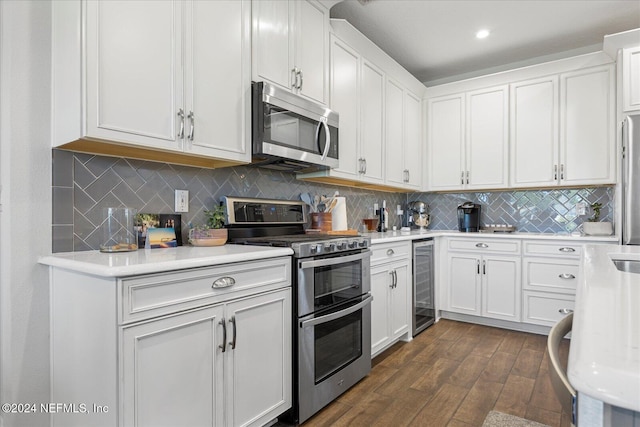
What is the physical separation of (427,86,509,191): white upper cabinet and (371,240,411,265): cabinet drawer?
1.36m

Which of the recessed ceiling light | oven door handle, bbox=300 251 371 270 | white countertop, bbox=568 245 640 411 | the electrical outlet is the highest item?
the recessed ceiling light

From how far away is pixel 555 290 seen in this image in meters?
3.23

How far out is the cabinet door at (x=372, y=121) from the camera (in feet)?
10.2

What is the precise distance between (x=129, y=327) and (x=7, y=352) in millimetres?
696

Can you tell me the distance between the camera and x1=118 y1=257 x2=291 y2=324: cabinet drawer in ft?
3.98

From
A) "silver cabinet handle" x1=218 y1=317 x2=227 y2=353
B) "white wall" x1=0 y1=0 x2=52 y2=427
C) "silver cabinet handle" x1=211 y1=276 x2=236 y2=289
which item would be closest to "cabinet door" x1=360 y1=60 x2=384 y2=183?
"silver cabinet handle" x1=211 y1=276 x2=236 y2=289

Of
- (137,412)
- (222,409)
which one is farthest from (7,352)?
(222,409)

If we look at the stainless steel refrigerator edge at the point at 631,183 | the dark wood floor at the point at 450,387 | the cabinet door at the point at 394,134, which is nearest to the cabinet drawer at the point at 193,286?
the dark wood floor at the point at 450,387

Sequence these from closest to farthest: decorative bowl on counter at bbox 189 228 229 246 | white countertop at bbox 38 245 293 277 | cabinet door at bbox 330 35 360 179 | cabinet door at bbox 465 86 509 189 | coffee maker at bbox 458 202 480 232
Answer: white countertop at bbox 38 245 293 277
decorative bowl on counter at bbox 189 228 229 246
cabinet door at bbox 330 35 360 179
cabinet door at bbox 465 86 509 189
coffee maker at bbox 458 202 480 232

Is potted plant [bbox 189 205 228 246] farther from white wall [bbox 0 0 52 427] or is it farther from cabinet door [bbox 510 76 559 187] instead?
cabinet door [bbox 510 76 559 187]

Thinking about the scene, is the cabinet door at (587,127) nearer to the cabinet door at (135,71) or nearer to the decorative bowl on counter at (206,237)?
the decorative bowl on counter at (206,237)

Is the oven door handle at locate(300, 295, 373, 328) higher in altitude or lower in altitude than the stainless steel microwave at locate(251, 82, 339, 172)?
lower

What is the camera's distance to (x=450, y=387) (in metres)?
2.29

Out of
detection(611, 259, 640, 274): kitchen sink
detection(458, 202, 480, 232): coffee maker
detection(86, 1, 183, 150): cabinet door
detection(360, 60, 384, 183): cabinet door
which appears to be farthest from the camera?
detection(458, 202, 480, 232): coffee maker
